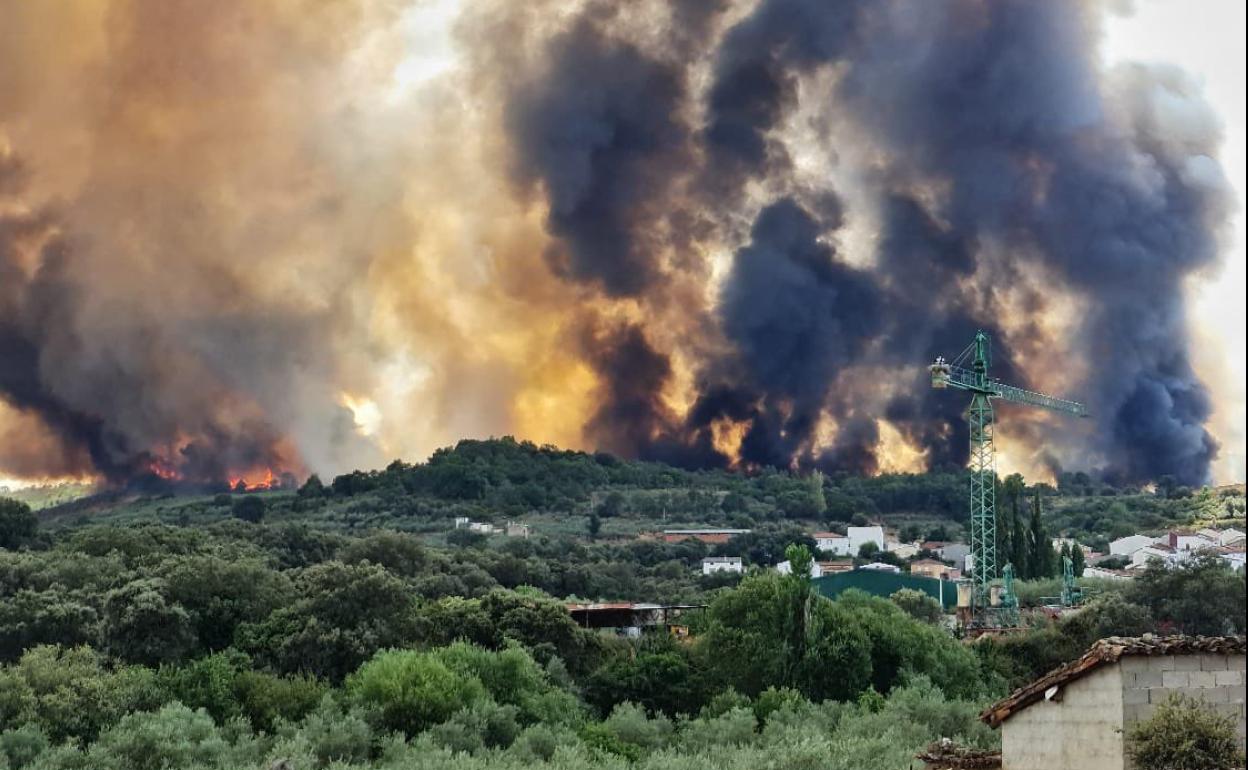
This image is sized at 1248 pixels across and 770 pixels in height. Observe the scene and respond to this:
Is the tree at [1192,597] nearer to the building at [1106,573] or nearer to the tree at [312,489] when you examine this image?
the building at [1106,573]

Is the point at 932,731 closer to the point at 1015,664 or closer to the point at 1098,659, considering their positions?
the point at 1098,659

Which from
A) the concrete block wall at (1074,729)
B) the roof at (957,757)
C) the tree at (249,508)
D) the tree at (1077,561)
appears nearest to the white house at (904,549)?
the tree at (1077,561)

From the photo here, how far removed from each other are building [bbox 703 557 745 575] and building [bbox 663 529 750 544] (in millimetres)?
8748

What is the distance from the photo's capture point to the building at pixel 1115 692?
62.8 ft

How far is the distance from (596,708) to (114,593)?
2004 cm

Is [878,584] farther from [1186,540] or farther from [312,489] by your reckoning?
[312,489]

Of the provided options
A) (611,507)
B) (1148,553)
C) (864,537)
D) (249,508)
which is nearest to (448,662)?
(1148,553)

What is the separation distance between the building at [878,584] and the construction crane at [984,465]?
9.60ft

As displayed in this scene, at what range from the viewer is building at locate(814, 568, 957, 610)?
92812 mm

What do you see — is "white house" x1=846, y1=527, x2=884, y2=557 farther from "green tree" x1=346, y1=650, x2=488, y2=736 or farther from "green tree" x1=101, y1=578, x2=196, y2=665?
"green tree" x1=346, y1=650, x2=488, y2=736

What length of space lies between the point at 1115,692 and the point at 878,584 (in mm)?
75662

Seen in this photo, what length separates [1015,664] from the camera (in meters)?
61.7

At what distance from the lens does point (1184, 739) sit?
59.6 feet

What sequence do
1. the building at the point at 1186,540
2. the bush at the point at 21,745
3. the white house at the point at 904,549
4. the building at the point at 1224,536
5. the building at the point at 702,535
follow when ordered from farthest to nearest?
the white house at the point at 904,549
the building at the point at 702,535
the building at the point at 1224,536
the building at the point at 1186,540
the bush at the point at 21,745
